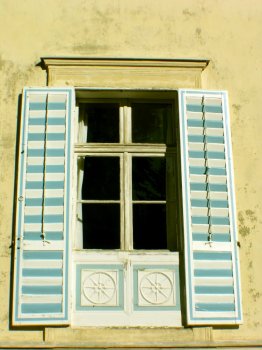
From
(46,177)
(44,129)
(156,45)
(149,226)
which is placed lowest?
(149,226)

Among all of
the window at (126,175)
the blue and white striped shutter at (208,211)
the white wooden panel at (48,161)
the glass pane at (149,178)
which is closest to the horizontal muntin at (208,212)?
the blue and white striped shutter at (208,211)

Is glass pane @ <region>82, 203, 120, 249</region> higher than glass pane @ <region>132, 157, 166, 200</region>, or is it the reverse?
glass pane @ <region>132, 157, 166, 200</region>

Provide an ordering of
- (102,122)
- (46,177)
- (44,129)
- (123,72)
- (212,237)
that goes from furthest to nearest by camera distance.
→ (102,122) → (123,72) → (44,129) → (46,177) → (212,237)

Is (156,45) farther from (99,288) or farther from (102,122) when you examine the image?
(99,288)

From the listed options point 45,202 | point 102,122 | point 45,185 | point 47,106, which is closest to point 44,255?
point 45,202

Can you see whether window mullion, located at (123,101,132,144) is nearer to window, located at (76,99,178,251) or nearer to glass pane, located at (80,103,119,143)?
window, located at (76,99,178,251)

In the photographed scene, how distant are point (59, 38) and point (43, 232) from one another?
185 cm

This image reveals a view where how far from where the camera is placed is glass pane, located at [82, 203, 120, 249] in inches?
202

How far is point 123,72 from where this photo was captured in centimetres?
545

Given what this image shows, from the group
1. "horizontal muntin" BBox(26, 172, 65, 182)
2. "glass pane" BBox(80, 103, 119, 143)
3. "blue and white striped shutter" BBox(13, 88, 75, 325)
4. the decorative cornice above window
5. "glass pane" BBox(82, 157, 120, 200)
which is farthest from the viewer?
"glass pane" BBox(80, 103, 119, 143)

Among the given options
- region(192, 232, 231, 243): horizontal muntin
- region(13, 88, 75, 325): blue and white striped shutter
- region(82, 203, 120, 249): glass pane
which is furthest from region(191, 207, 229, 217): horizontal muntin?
region(13, 88, 75, 325): blue and white striped shutter

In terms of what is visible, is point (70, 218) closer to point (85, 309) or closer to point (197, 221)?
point (85, 309)

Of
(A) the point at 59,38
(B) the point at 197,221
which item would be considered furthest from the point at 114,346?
(A) the point at 59,38

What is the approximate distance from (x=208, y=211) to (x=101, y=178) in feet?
3.30
